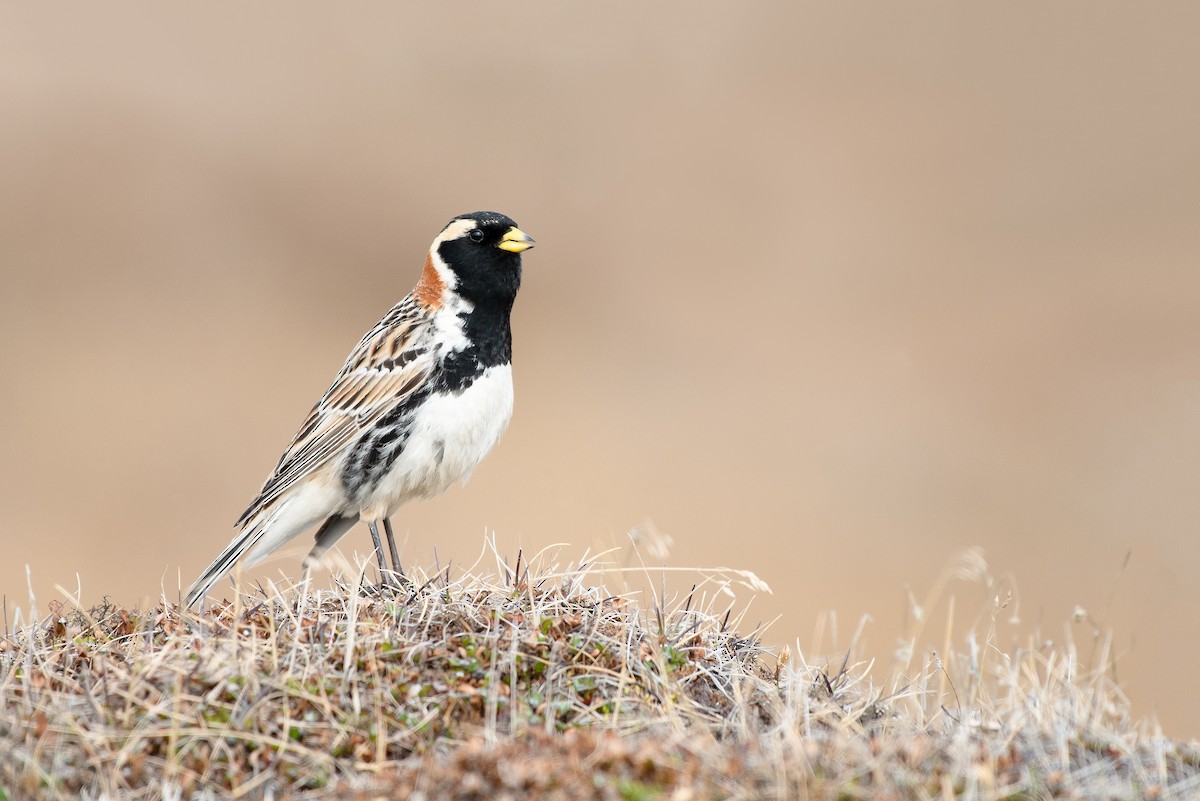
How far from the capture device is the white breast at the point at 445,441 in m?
6.80

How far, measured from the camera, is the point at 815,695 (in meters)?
4.71

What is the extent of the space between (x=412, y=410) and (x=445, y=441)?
0.87ft

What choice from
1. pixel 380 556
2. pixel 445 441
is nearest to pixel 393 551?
pixel 380 556

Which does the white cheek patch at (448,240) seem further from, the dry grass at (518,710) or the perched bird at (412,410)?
the dry grass at (518,710)

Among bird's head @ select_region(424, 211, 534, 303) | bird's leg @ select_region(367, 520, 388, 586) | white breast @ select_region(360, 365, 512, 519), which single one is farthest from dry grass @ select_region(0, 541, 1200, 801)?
bird's head @ select_region(424, 211, 534, 303)

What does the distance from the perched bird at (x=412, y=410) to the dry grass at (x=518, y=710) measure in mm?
1691

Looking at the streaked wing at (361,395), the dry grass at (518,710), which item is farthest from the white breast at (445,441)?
the dry grass at (518,710)

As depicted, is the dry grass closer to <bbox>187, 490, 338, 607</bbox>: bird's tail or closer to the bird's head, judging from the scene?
<bbox>187, 490, 338, 607</bbox>: bird's tail

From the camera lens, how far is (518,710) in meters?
4.20

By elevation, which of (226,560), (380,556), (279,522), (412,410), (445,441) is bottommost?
(226,560)

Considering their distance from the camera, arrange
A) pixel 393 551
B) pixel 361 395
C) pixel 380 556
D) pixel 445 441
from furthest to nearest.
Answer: pixel 361 395
pixel 445 441
pixel 393 551
pixel 380 556

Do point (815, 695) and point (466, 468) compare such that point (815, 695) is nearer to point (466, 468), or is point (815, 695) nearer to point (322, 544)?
point (466, 468)

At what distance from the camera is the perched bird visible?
684 centimetres

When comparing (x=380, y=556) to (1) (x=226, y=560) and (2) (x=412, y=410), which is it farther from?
(1) (x=226, y=560)
